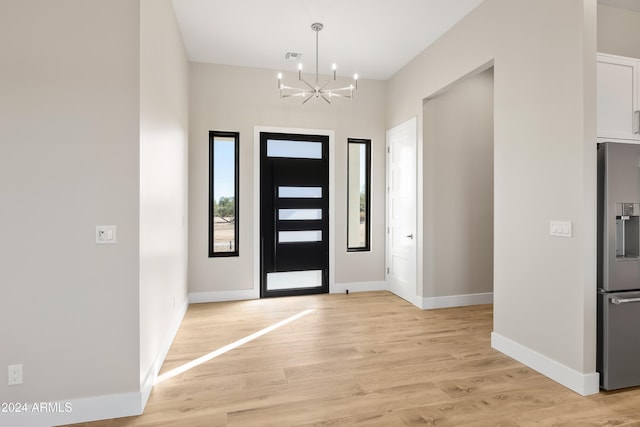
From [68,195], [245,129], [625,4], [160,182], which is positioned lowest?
[68,195]

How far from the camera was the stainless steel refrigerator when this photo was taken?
2379mm

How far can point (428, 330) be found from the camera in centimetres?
362

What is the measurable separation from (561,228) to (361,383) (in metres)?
1.92

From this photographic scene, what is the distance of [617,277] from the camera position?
2402mm

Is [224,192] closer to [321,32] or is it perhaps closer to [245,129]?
[245,129]

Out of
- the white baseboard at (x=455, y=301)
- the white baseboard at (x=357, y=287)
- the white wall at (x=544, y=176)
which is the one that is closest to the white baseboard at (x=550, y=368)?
the white wall at (x=544, y=176)

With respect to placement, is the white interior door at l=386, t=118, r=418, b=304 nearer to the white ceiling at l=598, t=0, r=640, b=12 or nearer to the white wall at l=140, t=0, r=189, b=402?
the white ceiling at l=598, t=0, r=640, b=12

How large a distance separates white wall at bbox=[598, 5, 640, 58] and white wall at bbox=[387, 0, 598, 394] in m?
0.72

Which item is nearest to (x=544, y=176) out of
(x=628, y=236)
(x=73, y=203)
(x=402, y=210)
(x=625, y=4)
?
(x=628, y=236)

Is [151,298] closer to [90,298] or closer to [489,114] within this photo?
[90,298]

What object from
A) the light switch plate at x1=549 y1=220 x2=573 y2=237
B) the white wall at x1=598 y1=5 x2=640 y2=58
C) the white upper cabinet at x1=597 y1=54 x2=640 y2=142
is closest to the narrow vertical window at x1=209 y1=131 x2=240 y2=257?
the light switch plate at x1=549 y1=220 x2=573 y2=237

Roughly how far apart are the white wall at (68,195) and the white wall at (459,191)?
3455mm

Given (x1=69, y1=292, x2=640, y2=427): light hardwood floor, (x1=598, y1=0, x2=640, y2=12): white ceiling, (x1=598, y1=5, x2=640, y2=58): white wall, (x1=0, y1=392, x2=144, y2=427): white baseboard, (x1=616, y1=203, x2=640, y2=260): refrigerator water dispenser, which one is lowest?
(x1=69, y1=292, x2=640, y2=427): light hardwood floor

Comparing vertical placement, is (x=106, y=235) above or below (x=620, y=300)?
above
